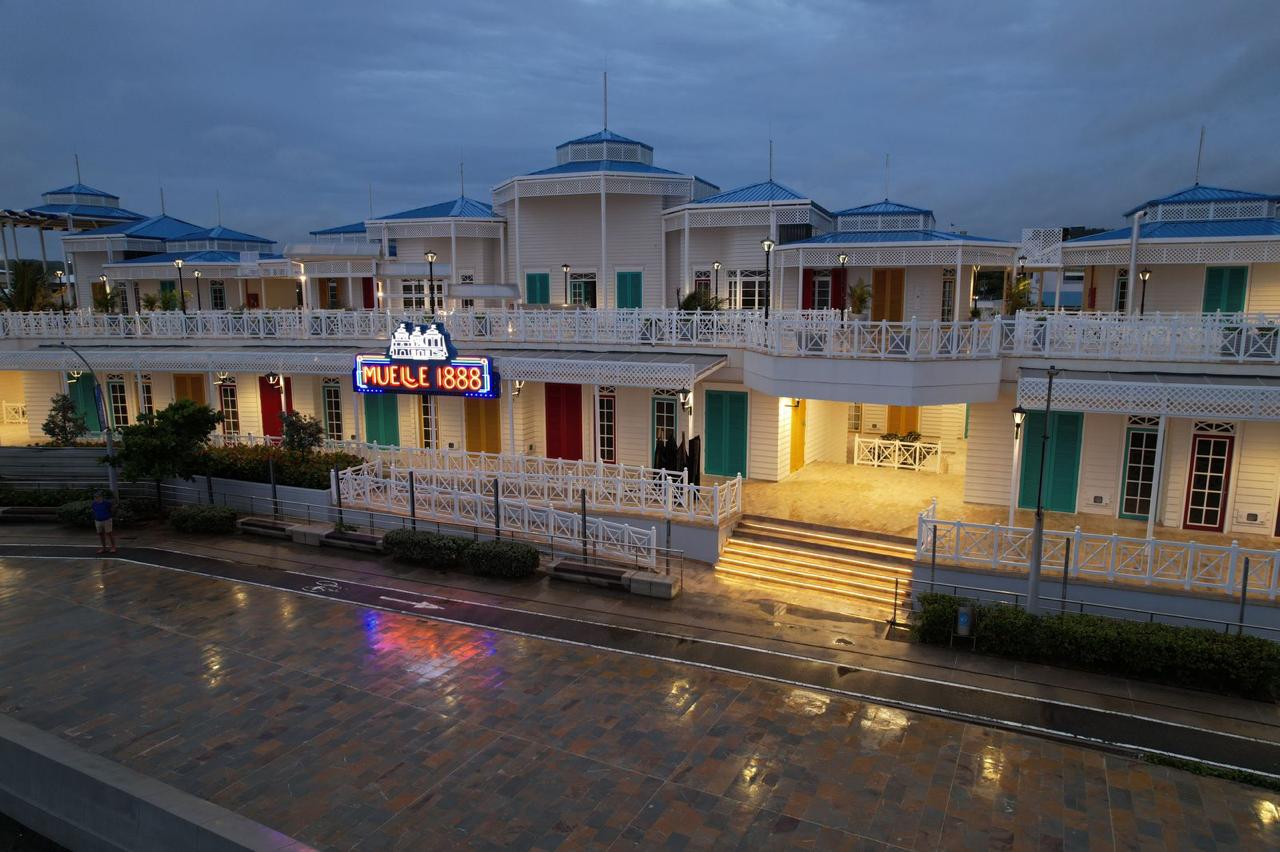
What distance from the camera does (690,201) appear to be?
83.5ft

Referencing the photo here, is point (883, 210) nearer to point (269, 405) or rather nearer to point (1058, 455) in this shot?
point (1058, 455)

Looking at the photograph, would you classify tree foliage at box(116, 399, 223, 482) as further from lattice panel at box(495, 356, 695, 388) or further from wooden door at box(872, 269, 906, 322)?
wooden door at box(872, 269, 906, 322)

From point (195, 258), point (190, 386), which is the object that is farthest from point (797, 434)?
point (195, 258)

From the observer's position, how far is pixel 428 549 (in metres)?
16.6

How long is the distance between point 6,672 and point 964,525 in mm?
15610

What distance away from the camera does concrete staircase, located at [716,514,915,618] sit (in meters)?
14.5

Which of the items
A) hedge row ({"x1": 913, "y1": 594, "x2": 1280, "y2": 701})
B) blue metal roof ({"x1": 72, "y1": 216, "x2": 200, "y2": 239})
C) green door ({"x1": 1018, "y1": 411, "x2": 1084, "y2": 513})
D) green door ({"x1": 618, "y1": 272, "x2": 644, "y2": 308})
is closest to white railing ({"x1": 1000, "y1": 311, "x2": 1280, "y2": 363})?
green door ({"x1": 1018, "y1": 411, "x2": 1084, "y2": 513})

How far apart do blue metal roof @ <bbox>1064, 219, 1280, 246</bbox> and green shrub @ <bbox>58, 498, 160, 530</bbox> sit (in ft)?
85.4

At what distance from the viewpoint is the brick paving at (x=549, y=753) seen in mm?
8078

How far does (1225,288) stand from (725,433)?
42.1ft

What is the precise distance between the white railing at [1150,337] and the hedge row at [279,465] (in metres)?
16.7

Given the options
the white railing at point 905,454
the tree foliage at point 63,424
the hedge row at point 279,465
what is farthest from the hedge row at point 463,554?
the tree foliage at point 63,424

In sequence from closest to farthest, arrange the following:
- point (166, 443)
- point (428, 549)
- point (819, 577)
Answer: point (819, 577) → point (428, 549) → point (166, 443)

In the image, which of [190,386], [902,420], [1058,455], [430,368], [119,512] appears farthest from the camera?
[190,386]
